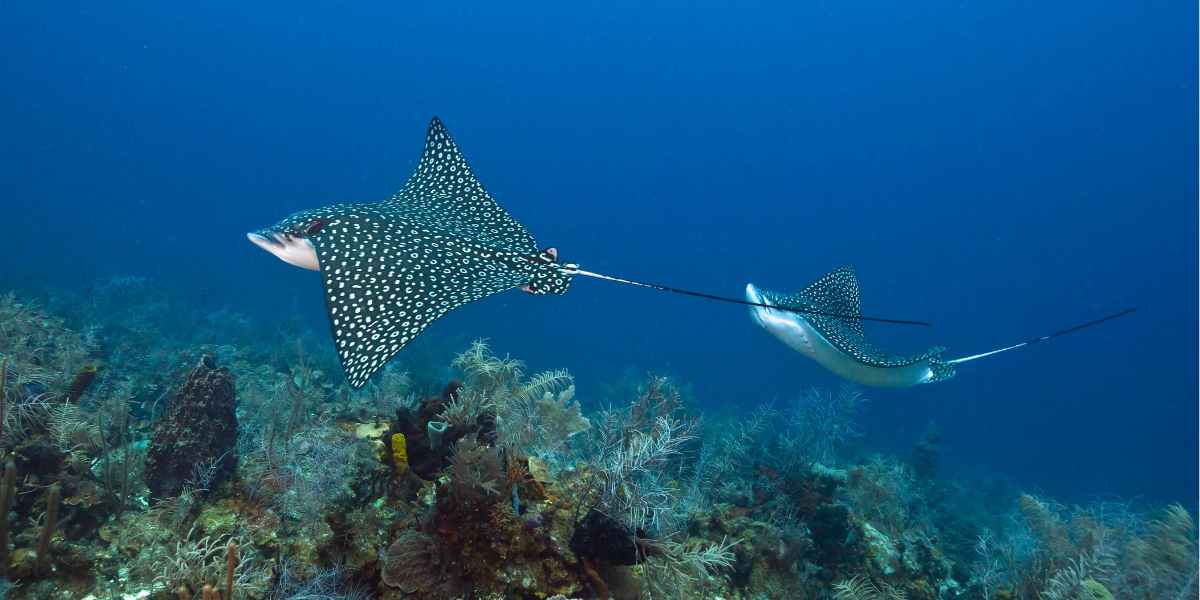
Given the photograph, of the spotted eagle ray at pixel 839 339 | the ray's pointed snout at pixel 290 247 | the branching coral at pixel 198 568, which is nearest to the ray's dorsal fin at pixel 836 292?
the spotted eagle ray at pixel 839 339

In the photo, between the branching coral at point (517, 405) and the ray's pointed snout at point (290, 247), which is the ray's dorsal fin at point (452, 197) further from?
the branching coral at point (517, 405)

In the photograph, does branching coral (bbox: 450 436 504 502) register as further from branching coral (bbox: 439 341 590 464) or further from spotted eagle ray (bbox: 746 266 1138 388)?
spotted eagle ray (bbox: 746 266 1138 388)

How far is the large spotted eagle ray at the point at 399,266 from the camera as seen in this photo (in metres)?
3.80

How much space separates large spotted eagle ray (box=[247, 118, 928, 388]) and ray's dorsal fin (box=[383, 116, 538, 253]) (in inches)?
1.4

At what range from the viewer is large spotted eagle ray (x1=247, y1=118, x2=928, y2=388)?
3.80m

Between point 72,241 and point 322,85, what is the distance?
213 ft

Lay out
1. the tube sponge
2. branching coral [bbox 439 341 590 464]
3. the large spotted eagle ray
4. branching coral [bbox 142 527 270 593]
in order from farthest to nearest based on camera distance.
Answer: branching coral [bbox 439 341 590 464] → the large spotted eagle ray → the tube sponge → branching coral [bbox 142 527 270 593]

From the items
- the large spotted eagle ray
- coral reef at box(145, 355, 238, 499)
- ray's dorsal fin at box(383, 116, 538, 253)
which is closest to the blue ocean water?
ray's dorsal fin at box(383, 116, 538, 253)

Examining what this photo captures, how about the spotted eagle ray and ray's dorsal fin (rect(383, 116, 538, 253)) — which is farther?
the spotted eagle ray

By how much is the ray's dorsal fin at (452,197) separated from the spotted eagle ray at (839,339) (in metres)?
2.89

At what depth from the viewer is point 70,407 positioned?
4.16 meters

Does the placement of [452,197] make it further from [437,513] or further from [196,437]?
[437,513]

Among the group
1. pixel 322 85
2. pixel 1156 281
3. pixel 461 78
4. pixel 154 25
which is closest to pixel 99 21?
pixel 154 25

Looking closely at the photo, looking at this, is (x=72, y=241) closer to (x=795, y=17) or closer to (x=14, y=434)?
(x=14, y=434)
